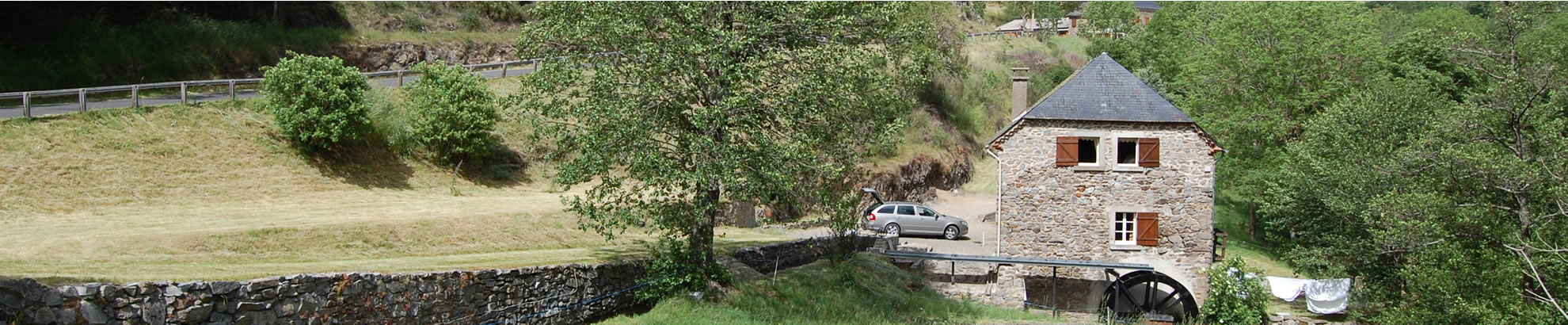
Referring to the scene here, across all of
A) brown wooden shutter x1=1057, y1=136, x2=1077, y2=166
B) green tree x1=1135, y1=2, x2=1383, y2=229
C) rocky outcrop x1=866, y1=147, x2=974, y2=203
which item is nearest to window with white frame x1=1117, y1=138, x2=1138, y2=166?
brown wooden shutter x1=1057, y1=136, x2=1077, y2=166

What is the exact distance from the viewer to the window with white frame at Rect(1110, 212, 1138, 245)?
2467cm

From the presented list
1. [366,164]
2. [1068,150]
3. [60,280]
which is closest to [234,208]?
[366,164]

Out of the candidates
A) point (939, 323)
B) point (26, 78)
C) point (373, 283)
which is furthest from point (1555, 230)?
point (26, 78)

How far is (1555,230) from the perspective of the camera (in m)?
22.0

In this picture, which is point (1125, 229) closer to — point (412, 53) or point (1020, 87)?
point (1020, 87)

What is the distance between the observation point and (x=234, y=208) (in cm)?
2131

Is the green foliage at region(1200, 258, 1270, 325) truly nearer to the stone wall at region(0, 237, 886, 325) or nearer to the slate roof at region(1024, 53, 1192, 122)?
the slate roof at region(1024, 53, 1192, 122)

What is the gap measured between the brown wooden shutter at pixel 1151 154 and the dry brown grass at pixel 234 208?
8.30 meters

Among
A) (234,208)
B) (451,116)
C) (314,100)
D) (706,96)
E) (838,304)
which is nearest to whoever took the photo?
(706,96)

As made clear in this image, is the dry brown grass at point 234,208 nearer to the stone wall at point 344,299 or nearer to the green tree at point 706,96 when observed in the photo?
the stone wall at point 344,299

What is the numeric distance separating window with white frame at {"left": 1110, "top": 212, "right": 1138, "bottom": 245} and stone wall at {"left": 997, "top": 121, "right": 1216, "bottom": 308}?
0.11 meters

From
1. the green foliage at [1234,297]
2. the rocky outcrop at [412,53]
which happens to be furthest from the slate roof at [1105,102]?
the rocky outcrop at [412,53]

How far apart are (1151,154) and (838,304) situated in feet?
29.9

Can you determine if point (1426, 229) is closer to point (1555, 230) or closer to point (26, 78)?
point (1555, 230)
